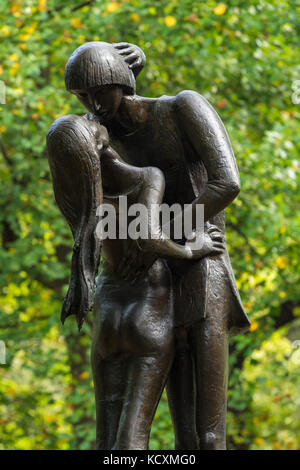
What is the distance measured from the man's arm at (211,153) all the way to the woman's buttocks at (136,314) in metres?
0.41

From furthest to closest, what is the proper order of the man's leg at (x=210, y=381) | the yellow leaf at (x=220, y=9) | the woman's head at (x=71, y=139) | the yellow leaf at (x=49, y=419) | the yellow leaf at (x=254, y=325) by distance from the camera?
the yellow leaf at (x=49, y=419), the yellow leaf at (x=220, y=9), the yellow leaf at (x=254, y=325), the man's leg at (x=210, y=381), the woman's head at (x=71, y=139)

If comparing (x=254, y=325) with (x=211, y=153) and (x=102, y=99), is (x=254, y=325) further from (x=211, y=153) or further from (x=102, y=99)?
(x=102, y=99)

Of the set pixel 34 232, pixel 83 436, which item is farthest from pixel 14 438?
pixel 34 232

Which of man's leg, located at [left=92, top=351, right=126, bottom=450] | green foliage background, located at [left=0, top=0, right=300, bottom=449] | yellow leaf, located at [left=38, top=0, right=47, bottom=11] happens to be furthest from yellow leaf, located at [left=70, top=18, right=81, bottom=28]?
man's leg, located at [left=92, top=351, right=126, bottom=450]

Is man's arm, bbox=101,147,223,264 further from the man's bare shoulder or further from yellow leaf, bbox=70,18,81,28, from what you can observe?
yellow leaf, bbox=70,18,81,28

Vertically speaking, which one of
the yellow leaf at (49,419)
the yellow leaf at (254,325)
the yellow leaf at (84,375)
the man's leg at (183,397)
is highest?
the man's leg at (183,397)

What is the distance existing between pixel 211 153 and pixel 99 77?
60cm

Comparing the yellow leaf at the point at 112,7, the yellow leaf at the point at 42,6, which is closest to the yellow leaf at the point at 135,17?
the yellow leaf at the point at 112,7

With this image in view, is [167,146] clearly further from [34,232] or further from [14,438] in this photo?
[14,438]

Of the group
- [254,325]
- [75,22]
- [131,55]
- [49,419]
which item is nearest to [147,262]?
[131,55]

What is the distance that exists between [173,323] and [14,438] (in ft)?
17.3

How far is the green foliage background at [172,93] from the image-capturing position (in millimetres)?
7586

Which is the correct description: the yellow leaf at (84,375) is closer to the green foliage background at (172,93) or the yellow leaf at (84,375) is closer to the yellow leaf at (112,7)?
the green foliage background at (172,93)

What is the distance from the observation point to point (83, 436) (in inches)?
287
